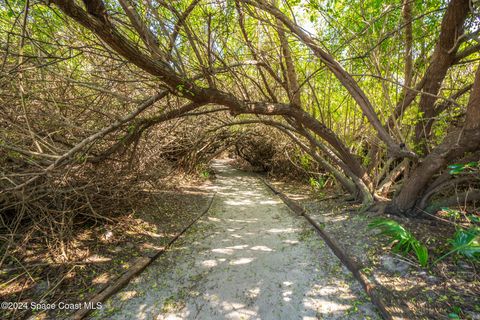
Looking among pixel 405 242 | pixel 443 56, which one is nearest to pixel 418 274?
pixel 405 242

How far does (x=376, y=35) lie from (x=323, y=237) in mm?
3757

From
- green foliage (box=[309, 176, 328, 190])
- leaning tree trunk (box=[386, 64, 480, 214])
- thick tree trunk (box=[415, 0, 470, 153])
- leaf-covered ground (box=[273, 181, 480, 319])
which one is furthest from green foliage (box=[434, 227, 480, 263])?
green foliage (box=[309, 176, 328, 190])

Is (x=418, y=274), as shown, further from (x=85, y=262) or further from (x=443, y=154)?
(x=85, y=262)

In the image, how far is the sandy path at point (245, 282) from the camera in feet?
7.09

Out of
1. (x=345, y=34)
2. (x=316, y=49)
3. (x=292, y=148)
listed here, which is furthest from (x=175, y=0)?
(x=292, y=148)

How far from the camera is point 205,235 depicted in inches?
155

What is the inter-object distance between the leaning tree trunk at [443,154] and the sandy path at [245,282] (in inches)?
63.4

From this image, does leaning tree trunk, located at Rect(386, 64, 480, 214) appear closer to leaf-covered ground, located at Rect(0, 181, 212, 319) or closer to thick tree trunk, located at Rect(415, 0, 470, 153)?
thick tree trunk, located at Rect(415, 0, 470, 153)

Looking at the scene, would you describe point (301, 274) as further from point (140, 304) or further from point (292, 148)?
point (292, 148)

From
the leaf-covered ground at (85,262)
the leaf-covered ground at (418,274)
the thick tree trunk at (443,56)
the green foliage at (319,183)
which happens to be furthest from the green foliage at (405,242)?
the green foliage at (319,183)

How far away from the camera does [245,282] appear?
2604 mm

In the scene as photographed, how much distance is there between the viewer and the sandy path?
2162mm

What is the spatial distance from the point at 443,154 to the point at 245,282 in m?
3.26

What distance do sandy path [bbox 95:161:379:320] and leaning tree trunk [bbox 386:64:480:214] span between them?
1611 millimetres
